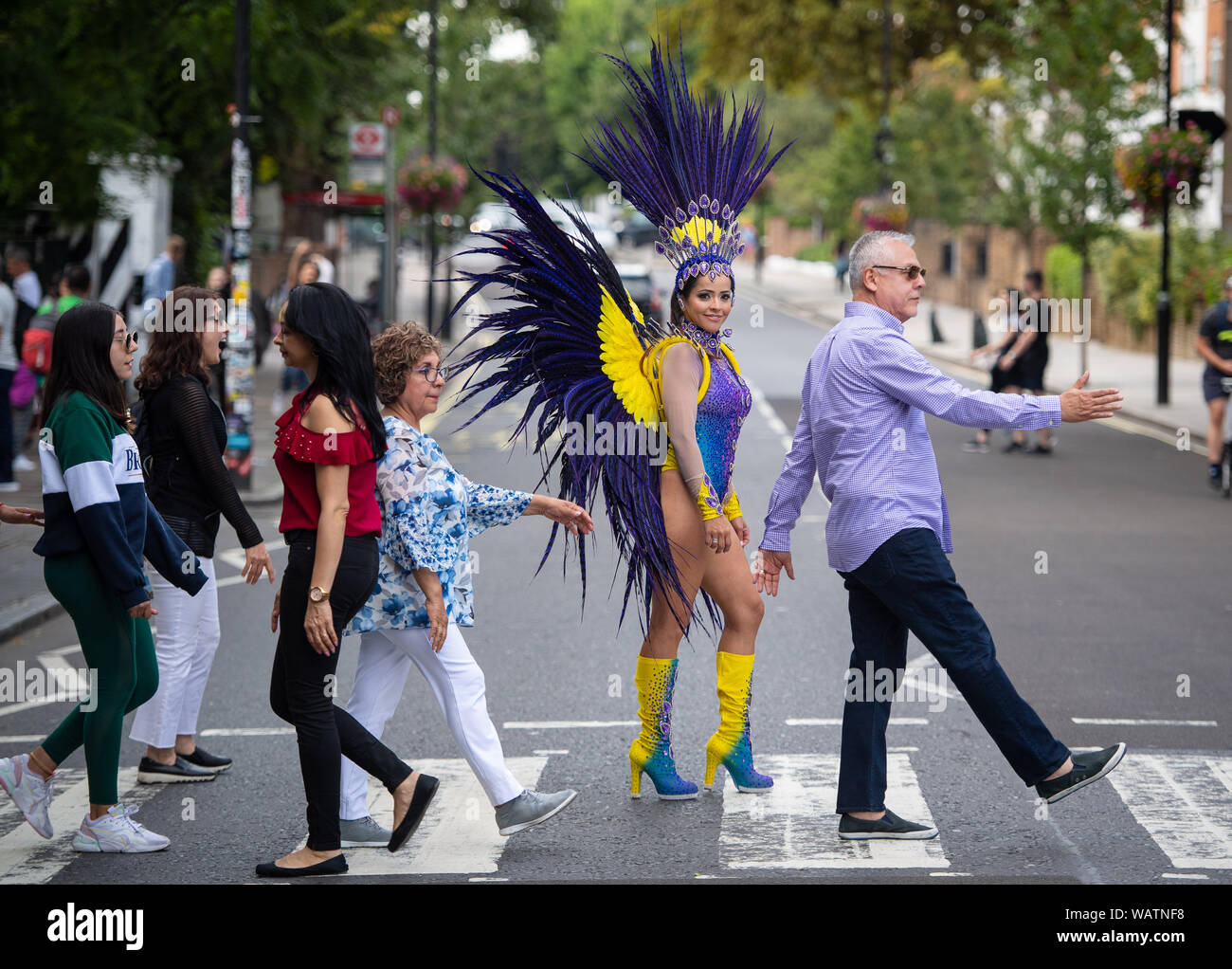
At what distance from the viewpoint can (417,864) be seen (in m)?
5.25

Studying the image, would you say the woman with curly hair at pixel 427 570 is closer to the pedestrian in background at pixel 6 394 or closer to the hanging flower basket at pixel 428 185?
the pedestrian in background at pixel 6 394

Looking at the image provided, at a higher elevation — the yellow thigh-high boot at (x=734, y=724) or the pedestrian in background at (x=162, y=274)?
the pedestrian in background at (x=162, y=274)

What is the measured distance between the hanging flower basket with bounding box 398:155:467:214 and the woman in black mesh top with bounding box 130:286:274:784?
25.7 metres

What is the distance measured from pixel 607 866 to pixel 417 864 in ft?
1.95

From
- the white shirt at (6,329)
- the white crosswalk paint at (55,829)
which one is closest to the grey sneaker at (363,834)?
the white crosswalk paint at (55,829)

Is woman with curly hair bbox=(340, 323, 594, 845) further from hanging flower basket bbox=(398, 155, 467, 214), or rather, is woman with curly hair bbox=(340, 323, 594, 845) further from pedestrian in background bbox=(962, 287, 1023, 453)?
hanging flower basket bbox=(398, 155, 467, 214)

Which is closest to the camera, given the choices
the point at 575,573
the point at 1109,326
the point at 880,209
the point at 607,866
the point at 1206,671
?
the point at 607,866

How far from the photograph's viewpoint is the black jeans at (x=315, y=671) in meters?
4.99

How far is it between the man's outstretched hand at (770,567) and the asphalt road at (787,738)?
760 millimetres

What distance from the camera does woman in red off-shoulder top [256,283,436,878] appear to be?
4926 millimetres

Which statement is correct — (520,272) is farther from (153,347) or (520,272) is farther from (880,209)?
(880,209)

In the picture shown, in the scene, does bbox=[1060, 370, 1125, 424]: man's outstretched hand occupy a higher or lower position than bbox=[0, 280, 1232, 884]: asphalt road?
higher

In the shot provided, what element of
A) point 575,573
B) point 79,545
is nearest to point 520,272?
point 79,545

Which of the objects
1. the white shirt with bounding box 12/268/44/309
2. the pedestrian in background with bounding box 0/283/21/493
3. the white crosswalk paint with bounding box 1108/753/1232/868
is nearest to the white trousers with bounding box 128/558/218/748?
the white crosswalk paint with bounding box 1108/753/1232/868
